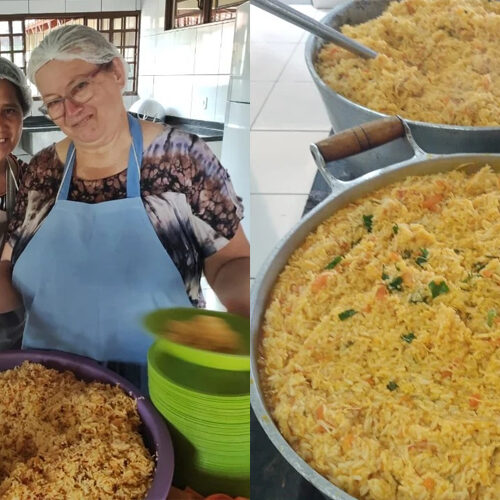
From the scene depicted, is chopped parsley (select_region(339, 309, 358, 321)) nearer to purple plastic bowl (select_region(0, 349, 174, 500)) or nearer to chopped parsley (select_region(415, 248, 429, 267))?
chopped parsley (select_region(415, 248, 429, 267))

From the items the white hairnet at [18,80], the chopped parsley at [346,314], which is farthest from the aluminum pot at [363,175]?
the white hairnet at [18,80]

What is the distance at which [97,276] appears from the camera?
2.37 feet

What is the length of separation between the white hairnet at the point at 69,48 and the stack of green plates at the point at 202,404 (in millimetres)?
293

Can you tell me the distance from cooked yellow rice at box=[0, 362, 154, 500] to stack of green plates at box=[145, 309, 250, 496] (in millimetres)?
47

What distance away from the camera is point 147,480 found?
691 mm

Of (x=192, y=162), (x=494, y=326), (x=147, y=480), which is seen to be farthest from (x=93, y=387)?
(x=494, y=326)

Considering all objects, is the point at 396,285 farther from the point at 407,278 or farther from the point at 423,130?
the point at 423,130

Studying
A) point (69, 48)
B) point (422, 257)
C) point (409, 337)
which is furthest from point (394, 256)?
point (69, 48)

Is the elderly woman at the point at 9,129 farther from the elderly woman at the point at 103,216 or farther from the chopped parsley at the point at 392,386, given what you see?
the chopped parsley at the point at 392,386

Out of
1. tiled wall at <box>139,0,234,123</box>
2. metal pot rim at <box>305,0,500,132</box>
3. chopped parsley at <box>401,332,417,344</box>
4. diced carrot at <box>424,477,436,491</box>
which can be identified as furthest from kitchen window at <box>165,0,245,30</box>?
diced carrot at <box>424,477,436,491</box>

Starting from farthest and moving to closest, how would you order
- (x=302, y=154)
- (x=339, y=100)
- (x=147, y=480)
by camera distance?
(x=302, y=154) < (x=339, y=100) < (x=147, y=480)

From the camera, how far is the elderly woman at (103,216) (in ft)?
2.29

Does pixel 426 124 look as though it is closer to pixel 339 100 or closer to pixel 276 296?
pixel 339 100

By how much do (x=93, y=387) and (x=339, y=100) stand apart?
69cm
